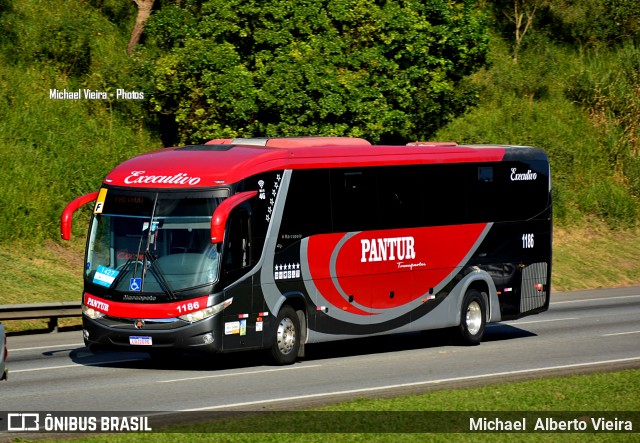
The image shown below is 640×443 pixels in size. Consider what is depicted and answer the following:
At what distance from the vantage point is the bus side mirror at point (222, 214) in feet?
54.7

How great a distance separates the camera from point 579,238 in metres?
43.9

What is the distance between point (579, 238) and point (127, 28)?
1859 cm

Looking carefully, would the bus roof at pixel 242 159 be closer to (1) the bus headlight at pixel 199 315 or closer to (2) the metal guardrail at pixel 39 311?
(1) the bus headlight at pixel 199 315

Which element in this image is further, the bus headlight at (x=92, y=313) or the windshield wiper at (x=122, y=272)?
the bus headlight at (x=92, y=313)

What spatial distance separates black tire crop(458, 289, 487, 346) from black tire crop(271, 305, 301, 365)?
465 cm

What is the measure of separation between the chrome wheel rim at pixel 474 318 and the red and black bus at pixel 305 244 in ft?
0.09

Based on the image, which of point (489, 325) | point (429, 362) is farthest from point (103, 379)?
point (489, 325)

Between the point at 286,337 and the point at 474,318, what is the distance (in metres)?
5.39

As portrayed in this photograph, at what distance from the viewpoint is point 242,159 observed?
1834 centimetres

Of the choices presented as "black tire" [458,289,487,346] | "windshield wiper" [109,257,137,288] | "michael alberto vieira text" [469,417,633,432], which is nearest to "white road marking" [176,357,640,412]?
"michael alberto vieira text" [469,417,633,432]

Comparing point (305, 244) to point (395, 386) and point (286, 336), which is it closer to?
point (286, 336)

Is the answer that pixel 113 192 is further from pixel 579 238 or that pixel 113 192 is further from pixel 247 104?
pixel 579 238

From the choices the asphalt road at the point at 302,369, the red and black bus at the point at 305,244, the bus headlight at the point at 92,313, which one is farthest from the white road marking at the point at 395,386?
the bus headlight at the point at 92,313

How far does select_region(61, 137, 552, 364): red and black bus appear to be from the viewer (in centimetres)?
1755
